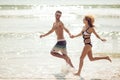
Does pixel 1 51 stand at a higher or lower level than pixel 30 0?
Answer: lower

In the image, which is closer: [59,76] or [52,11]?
[59,76]

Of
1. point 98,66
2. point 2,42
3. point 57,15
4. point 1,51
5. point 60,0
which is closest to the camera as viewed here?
point 57,15

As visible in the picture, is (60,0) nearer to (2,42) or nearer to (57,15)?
(2,42)

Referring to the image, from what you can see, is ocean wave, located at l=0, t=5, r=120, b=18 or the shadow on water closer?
the shadow on water

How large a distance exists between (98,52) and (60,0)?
1544 inches

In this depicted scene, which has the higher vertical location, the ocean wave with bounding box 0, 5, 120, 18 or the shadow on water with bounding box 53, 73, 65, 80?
the ocean wave with bounding box 0, 5, 120, 18

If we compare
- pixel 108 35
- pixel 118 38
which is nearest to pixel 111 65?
pixel 118 38

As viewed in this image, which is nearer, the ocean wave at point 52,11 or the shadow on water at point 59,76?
the shadow on water at point 59,76

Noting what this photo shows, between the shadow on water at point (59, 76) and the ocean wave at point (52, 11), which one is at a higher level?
the ocean wave at point (52, 11)

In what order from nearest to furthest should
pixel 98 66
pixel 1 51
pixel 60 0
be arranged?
pixel 98 66, pixel 1 51, pixel 60 0

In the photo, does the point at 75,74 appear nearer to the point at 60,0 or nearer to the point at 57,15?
the point at 57,15

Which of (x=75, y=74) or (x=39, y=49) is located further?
(x=39, y=49)

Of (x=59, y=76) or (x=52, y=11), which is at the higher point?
(x=52, y=11)

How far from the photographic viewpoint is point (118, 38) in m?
16.2
